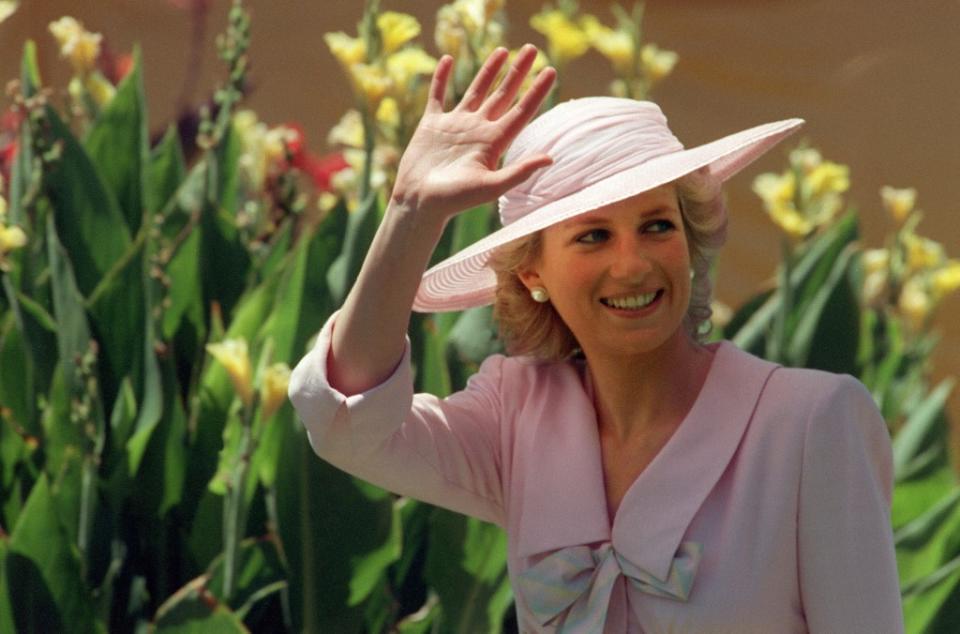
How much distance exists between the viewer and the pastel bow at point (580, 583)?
4.25ft

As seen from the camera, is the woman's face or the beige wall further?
the beige wall

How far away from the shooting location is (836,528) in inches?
48.7

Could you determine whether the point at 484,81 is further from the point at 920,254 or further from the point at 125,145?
the point at 920,254

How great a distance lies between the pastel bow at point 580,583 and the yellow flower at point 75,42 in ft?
5.40

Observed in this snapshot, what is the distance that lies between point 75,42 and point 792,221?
4.12 ft

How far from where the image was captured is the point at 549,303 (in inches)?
57.7

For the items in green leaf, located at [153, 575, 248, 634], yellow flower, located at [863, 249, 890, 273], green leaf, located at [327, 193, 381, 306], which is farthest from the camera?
yellow flower, located at [863, 249, 890, 273]

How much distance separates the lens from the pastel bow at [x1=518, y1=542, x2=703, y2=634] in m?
1.29

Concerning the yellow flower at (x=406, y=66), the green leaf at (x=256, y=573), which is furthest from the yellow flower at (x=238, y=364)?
the yellow flower at (x=406, y=66)

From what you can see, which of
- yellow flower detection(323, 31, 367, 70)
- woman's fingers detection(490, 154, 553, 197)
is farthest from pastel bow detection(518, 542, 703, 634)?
yellow flower detection(323, 31, 367, 70)

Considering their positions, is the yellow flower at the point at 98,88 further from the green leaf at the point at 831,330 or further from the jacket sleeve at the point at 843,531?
the jacket sleeve at the point at 843,531

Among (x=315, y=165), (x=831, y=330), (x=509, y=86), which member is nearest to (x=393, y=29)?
(x=315, y=165)

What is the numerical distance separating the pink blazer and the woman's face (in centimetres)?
8

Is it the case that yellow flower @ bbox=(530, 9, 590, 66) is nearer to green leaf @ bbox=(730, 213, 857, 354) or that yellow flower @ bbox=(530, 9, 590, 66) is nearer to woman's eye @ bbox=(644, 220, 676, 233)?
green leaf @ bbox=(730, 213, 857, 354)
